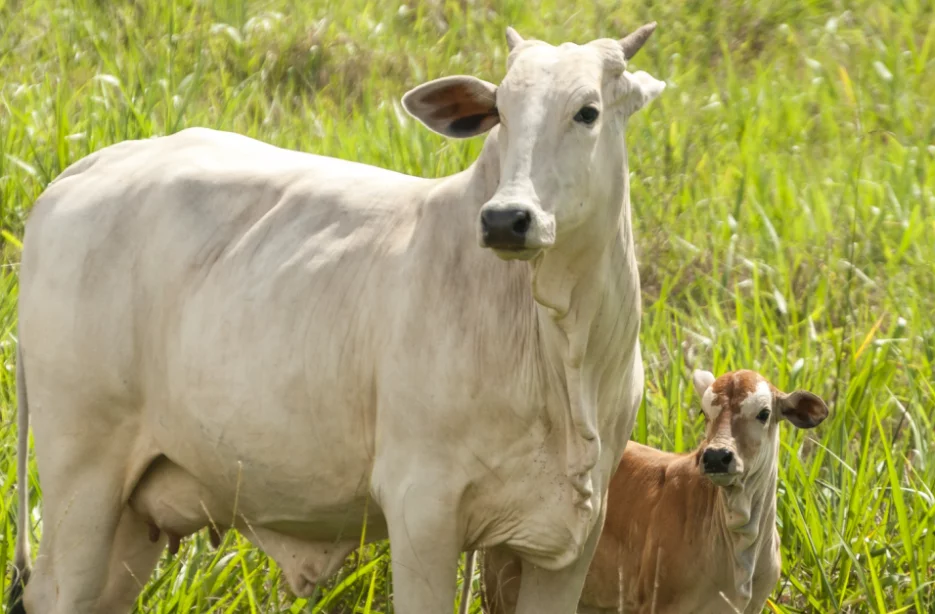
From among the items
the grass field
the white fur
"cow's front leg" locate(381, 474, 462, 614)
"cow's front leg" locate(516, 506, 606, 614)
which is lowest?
the grass field

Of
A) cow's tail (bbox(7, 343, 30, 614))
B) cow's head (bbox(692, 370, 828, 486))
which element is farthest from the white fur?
cow's tail (bbox(7, 343, 30, 614))

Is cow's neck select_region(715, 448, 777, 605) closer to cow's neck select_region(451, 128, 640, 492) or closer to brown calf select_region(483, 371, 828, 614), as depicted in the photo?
brown calf select_region(483, 371, 828, 614)

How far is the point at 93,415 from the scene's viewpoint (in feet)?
12.9

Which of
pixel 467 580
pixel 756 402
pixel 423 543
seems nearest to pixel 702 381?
pixel 756 402

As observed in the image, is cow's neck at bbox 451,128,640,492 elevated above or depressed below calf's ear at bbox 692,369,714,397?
above

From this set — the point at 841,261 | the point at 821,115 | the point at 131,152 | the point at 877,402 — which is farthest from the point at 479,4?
the point at 131,152

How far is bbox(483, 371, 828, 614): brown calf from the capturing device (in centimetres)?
412

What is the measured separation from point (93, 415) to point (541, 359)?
126cm

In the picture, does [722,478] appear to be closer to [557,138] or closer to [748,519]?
[748,519]

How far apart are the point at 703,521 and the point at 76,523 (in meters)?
1.75

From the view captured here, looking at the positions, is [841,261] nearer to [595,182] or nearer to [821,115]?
[821,115]

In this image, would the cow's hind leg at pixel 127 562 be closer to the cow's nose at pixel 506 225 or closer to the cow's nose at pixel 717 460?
the cow's nose at pixel 717 460

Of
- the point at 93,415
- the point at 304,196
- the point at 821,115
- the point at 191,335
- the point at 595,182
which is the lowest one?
the point at 821,115

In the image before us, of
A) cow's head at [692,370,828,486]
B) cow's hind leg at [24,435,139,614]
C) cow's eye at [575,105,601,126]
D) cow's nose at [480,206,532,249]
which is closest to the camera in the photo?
cow's nose at [480,206,532,249]
